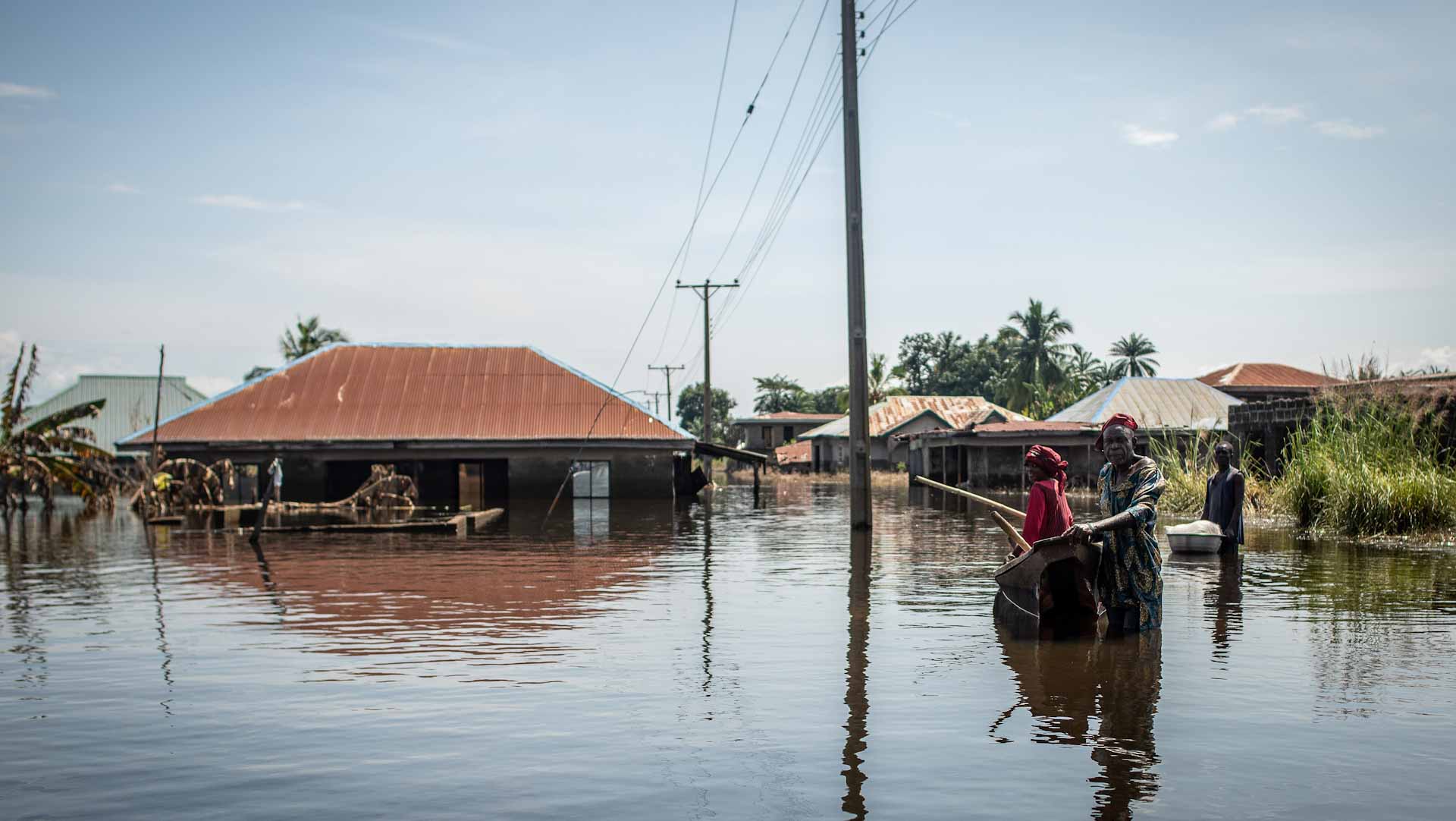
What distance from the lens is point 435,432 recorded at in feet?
120

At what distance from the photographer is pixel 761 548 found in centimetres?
1981

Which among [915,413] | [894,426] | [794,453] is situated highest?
[915,413]

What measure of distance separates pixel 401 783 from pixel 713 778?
4.98 ft

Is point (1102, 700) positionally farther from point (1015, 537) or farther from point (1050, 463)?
point (1015, 537)

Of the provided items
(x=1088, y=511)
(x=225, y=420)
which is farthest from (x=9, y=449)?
(x=1088, y=511)

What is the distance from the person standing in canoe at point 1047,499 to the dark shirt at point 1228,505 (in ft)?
19.3

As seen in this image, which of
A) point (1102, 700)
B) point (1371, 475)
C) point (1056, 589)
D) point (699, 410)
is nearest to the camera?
point (1102, 700)

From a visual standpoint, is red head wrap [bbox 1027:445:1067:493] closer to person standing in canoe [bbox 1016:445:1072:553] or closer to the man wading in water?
person standing in canoe [bbox 1016:445:1072:553]

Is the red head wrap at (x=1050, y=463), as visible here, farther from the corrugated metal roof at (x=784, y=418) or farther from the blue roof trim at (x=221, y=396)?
the corrugated metal roof at (x=784, y=418)

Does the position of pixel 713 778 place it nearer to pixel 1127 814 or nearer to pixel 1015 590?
pixel 1127 814

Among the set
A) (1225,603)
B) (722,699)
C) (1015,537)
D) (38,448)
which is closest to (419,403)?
(38,448)

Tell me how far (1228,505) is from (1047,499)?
6.65 m

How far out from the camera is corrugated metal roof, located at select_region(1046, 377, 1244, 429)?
143 feet

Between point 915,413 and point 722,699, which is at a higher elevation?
point 915,413
